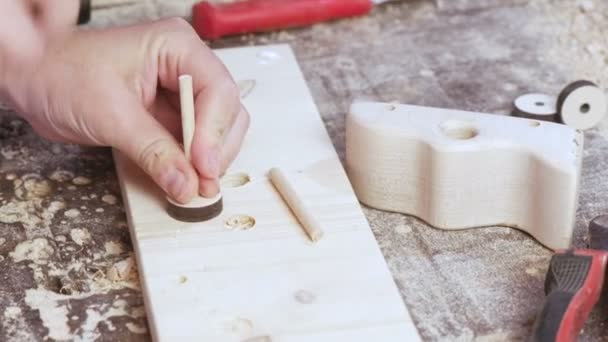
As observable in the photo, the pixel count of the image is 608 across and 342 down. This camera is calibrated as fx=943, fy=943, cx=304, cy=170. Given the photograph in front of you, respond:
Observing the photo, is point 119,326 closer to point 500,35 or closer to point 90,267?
point 90,267

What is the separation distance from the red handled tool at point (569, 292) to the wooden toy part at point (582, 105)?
0.34 meters

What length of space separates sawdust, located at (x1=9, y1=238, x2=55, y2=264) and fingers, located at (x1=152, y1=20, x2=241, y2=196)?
218mm

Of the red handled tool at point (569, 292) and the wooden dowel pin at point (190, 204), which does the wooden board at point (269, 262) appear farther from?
the red handled tool at point (569, 292)

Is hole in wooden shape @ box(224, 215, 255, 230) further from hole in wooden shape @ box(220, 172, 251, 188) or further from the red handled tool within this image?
the red handled tool

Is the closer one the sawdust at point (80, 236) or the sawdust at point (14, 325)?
the sawdust at point (14, 325)

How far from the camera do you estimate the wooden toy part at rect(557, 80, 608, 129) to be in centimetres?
136

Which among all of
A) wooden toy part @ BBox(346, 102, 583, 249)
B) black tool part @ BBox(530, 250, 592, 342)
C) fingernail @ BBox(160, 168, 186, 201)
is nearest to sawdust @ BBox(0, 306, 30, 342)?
fingernail @ BBox(160, 168, 186, 201)

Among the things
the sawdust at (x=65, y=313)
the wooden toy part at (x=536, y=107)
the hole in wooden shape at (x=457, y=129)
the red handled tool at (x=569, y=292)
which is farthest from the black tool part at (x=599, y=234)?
the sawdust at (x=65, y=313)

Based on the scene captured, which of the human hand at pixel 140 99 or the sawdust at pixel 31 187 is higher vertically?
the human hand at pixel 140 99

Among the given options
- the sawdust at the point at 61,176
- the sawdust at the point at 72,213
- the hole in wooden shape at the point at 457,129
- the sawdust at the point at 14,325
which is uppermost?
the hole in wooden shape at the point at 457,129

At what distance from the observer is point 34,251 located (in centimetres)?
117

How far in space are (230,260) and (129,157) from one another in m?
0.20

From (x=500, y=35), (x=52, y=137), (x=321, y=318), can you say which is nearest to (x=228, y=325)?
(x=321, y=318)

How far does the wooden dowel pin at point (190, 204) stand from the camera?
1.11 metres
